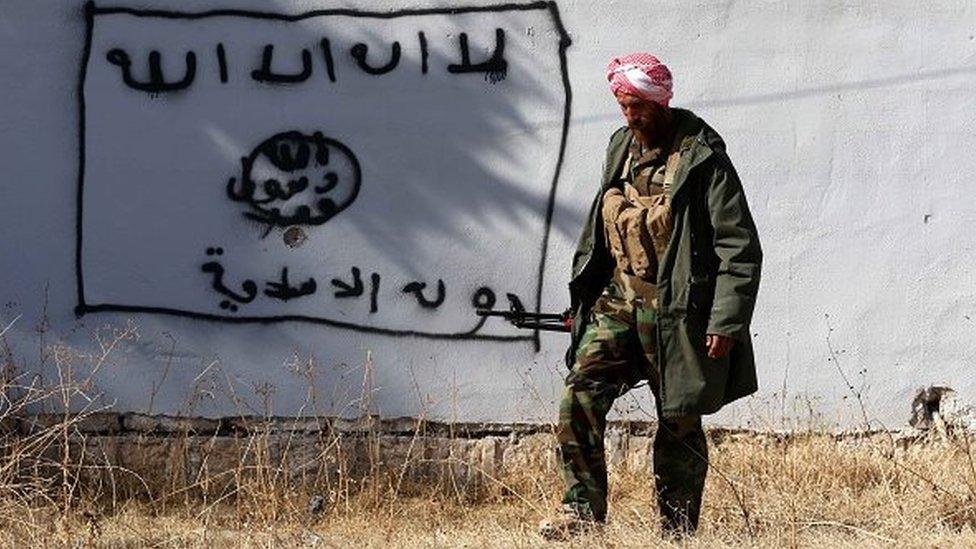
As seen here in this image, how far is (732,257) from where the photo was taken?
505cm

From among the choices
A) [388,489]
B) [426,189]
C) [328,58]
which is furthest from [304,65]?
[388,489]

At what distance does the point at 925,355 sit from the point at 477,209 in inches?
66.9

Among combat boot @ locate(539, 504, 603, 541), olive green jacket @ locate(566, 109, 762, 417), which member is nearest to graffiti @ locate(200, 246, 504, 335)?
combat boot @ locate(539, 504, 603, 541)

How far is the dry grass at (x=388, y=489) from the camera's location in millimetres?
5555

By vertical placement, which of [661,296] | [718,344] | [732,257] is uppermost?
[732,257]

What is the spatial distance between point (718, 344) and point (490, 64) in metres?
1.86

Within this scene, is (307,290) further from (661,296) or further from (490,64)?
(661,296)

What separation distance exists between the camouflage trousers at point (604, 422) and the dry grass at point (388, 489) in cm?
15

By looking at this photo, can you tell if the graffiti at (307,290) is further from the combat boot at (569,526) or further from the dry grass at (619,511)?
the combat boot at (569,526)

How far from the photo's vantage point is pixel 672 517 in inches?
212

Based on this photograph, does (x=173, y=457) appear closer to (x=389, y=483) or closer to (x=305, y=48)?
(x=389, y=483)

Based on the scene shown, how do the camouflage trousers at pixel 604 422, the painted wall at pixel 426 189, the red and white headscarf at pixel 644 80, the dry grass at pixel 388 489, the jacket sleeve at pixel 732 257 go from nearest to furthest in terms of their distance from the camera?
1. the jacket sleeve at pixel 732 257
2. the red and white headscarf at pixel 644 80
3. the camouflage trousers at pixel 604 422
4. the dry grass at pixel 388 489
5. the painted wall at pixel 426 189

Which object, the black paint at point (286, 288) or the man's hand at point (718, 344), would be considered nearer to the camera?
the man's hand at point (718, 344)

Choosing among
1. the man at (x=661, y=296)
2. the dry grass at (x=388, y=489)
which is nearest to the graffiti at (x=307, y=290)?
the dry grass at (x=388, y=489)
